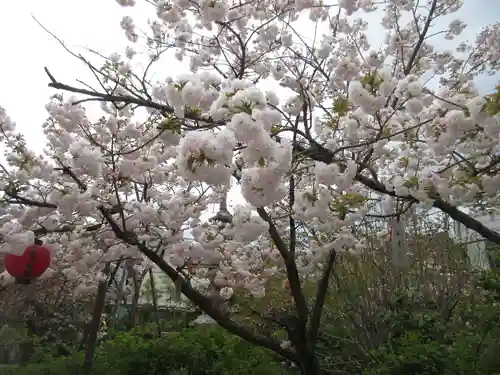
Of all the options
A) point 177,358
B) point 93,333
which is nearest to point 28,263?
point 93,333

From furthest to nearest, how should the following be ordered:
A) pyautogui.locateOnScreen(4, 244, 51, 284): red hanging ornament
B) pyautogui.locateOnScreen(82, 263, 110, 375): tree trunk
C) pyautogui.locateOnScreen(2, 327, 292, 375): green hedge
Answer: pyautogui.locateOnScreen(82, 263, 110, 375): tree trunk, pyautogui.locateOnScreen(2, 327, 292, 375): green hedge, pyautogui.locateOnScreen(4, 244, 51, 284): red hanging ornament

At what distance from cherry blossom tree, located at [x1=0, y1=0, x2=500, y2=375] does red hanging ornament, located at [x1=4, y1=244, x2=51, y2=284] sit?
0.57 feet

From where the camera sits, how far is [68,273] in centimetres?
362

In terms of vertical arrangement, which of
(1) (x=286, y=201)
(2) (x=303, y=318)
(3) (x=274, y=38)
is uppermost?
(3) (x=274, y=38)

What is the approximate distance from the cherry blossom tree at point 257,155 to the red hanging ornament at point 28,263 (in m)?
0.17

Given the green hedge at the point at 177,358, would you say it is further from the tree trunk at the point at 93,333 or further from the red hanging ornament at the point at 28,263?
the red hanging ornament at the point at 28,263

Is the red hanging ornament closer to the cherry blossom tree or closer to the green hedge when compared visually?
the cherry blossom tree

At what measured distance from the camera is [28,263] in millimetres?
2637

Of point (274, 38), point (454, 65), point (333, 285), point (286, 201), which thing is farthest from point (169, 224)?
point (454, 65)

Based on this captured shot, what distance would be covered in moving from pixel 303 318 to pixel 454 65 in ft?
8.70

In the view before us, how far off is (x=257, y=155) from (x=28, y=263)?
1.91 metres

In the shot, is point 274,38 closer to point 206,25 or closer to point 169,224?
point 206,25

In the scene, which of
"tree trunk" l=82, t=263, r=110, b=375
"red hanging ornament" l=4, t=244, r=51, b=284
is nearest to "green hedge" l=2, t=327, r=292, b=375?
"tree trunk" l=82, t=263, r=110, b=375

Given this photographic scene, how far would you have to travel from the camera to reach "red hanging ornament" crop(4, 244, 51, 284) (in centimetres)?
263
